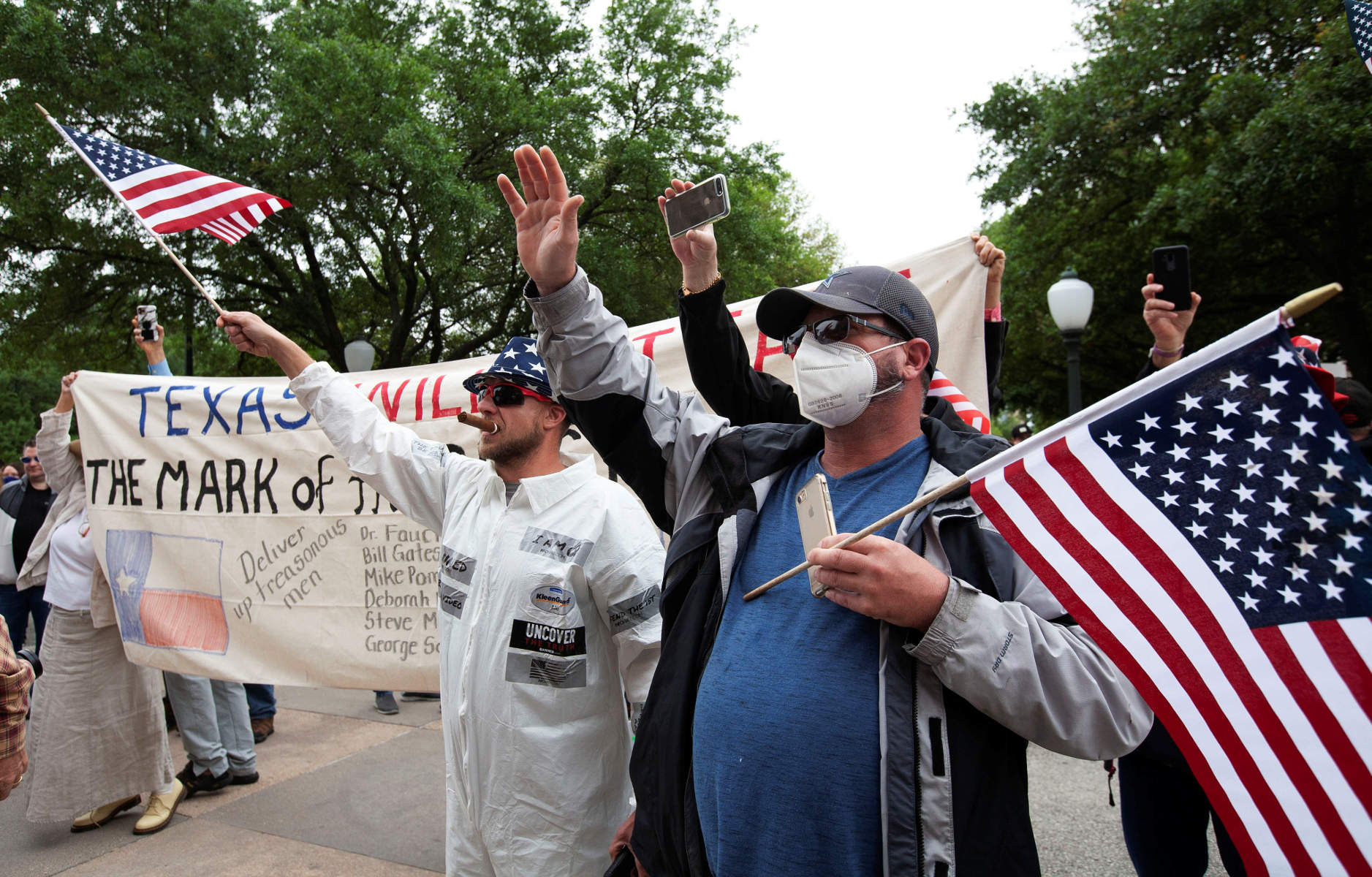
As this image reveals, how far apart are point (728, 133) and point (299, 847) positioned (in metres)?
14.5

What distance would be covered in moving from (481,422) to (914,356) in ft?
4.63

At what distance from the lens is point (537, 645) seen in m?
2.60

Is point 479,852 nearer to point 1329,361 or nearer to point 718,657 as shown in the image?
point 718,657

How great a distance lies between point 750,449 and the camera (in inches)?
78.7

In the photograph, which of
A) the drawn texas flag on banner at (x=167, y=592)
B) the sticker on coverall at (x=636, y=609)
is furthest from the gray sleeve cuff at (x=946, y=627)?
the drawn texas flag on banner at (x=167, y=592)

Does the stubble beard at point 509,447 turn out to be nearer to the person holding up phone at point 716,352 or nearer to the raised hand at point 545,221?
the person holding up phone at point 716,352

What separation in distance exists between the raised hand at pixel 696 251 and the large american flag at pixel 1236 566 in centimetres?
93

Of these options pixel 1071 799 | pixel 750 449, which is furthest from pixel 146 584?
pixel 1071 799

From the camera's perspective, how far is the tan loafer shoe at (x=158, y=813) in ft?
14.8

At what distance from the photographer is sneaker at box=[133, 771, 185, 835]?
4516 millimetres

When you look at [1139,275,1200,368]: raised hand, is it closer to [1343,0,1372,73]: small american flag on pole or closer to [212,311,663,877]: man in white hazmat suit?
[1343,0,1372,73]: small american flag on pole

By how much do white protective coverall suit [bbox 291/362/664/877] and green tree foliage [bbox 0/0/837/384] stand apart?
11.1 metres

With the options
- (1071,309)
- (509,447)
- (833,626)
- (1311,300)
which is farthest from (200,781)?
(1071,309)

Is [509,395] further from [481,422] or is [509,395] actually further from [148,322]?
[148,322]
